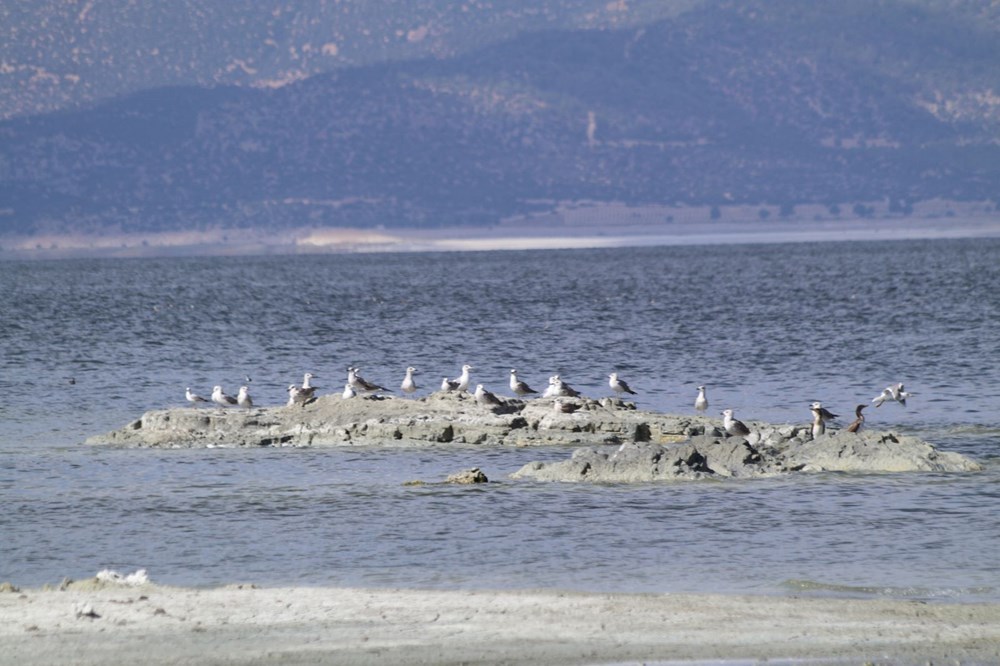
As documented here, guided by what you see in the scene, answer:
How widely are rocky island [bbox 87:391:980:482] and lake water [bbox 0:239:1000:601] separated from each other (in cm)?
59

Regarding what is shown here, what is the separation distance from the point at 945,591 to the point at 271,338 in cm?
4209

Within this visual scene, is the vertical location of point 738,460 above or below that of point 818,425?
below

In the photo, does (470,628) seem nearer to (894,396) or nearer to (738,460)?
(738,460)

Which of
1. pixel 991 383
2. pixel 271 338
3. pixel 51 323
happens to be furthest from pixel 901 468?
pixel 51 323

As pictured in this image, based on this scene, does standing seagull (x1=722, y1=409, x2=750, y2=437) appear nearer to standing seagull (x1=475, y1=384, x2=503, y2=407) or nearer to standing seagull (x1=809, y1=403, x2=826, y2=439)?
standing seagull (x1=809, y1=403, x2=826, y2=439)

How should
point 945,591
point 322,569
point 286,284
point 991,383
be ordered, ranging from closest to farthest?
point 945,591, point 322,569, point 991,383, point 286,284

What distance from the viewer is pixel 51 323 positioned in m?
68.2

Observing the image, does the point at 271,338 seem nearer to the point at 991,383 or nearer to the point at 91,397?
the point at 91,397

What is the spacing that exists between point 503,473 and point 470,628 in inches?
351

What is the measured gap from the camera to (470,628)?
1366 cm

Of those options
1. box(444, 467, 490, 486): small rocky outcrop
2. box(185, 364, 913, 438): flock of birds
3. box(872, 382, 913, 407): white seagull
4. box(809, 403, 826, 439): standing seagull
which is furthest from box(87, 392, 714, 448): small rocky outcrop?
box(872, 382, 913, 407): white seagull

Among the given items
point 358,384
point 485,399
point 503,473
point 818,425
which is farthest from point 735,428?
point 358,384

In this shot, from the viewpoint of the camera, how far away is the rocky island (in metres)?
21.8

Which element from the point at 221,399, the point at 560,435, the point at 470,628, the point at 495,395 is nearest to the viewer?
the point at 470,628
